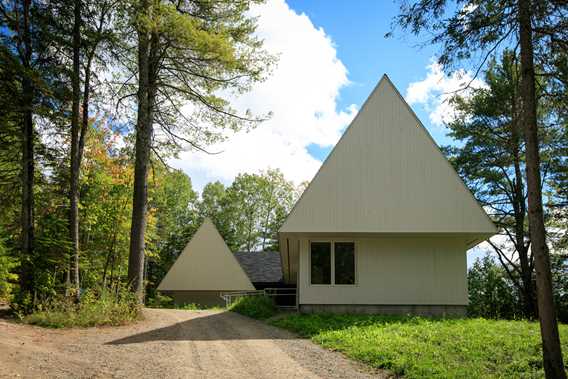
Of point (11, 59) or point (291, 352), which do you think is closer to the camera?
point (291, 352)

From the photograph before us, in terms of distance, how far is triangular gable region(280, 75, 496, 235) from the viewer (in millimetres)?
15258

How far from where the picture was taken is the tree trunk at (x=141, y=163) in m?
14.1

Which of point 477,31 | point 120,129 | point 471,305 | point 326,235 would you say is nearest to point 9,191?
point 120,129

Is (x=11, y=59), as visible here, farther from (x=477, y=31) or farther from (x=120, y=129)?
(x=477, y=31)

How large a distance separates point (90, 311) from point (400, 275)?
9434 mm

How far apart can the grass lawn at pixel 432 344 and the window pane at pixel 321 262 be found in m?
1.84

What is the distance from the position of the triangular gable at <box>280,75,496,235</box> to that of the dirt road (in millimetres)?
4600

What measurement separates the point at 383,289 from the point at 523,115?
29.0ft

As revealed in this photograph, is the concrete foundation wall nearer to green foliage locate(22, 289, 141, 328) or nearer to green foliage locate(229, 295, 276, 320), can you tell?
green foliage locate(229, 295, 276, 320)

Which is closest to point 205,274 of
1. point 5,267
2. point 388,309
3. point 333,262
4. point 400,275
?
point 333,262

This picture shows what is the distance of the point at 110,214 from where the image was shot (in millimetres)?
27172

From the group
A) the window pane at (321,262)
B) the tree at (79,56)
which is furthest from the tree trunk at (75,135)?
the window pane at (321,262)

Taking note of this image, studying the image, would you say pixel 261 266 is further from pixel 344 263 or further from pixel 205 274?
pixel 344 263

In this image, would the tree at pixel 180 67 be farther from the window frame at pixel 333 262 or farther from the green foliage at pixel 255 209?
the green foliage at pixel 255 209
